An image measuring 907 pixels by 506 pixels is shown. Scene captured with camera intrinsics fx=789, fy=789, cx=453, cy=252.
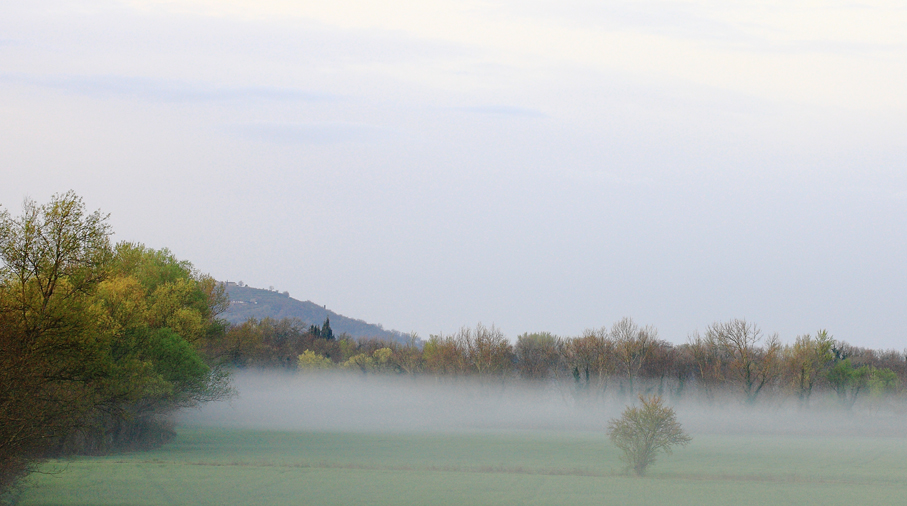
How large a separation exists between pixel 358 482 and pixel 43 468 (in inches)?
675

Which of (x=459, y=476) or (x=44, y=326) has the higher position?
(x=44, y=326)

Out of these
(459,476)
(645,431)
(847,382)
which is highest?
(847,382)

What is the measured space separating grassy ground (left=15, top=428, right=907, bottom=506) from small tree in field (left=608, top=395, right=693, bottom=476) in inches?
56.6

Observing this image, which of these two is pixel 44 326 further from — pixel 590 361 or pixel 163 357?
pixel 590 361

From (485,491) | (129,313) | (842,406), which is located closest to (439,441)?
(129,313)

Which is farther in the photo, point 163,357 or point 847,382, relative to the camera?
point 847,382

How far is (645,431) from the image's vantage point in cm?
4250

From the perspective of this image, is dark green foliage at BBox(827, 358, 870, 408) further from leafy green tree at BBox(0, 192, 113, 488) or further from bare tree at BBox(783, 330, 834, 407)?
leafy green tree at BBox(0, 192, 113, 488)

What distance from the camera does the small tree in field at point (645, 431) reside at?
41906 millimetres

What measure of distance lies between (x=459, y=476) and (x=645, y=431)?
1032cm

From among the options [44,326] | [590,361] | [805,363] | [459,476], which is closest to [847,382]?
[805,363]

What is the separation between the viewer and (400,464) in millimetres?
50281

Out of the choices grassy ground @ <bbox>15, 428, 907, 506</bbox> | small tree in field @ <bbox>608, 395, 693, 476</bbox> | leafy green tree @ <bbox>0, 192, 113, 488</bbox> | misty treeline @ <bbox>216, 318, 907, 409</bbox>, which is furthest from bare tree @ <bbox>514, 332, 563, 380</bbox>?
leafy green tree @ <bbox>0, 192, 113, 488</bbox>

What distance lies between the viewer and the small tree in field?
137 feet
